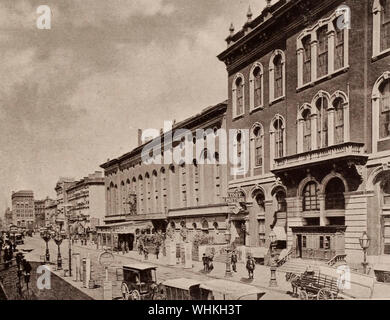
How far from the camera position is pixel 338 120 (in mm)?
20922

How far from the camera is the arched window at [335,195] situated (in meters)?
20.7

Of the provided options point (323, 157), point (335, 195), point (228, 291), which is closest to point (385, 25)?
point (323, 157)

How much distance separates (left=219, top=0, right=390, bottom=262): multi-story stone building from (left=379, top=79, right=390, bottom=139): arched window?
5cm

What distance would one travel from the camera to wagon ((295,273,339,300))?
48.2 ft

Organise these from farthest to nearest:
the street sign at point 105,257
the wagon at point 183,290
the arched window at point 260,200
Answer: the arched window at point 260,200 → the street sign at point 105,257 → the wagon at point 183,290

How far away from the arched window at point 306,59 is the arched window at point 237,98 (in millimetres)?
6009

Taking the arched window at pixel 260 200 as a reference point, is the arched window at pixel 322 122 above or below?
above

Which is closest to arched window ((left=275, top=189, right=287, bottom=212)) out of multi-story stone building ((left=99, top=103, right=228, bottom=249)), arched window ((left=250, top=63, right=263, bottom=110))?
multi-story stone building ((left=99, top=103, right=228, bottom=249))

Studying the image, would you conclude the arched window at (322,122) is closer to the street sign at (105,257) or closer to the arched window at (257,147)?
the arched window at (257,147)

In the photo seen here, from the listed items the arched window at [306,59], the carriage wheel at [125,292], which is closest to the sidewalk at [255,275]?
the carriage wheel at [125,292]

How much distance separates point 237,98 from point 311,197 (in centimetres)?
961

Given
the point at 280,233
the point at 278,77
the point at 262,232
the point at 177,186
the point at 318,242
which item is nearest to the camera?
the point at 318,242

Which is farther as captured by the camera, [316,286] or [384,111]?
[384,111]

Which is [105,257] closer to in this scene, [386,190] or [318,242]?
[318,242]
